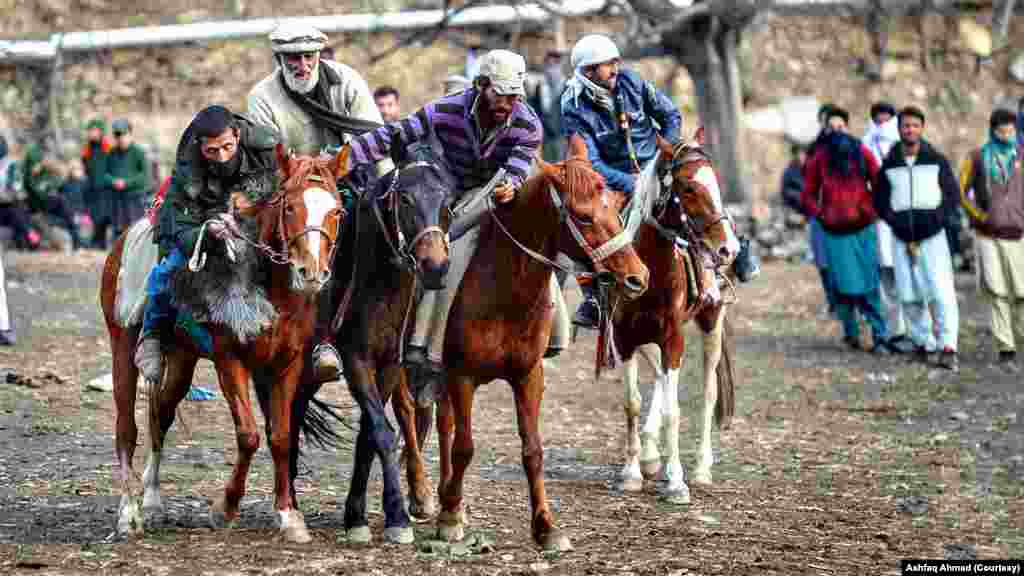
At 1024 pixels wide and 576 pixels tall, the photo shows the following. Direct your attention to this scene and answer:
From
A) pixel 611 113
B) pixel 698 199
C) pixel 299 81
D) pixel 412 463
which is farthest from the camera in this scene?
pixel 611 113

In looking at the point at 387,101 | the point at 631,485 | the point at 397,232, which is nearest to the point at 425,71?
the point at 387,101

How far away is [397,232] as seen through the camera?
8164mm

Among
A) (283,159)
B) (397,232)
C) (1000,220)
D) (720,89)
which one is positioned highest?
(720,89)

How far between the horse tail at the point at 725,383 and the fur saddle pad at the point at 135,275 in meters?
4.18

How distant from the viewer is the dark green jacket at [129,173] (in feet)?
82.1

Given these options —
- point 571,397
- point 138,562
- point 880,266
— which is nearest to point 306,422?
point 138,562

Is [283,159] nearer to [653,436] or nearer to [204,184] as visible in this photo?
[204,184]

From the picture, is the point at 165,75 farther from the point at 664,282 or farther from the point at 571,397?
the point at 664,282

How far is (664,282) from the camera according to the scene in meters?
10.2

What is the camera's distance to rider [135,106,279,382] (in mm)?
8141

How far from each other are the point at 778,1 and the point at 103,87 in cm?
1190

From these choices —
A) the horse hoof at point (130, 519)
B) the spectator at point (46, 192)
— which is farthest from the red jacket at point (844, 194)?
the spectator at point (46, 192)

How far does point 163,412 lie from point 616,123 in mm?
3471

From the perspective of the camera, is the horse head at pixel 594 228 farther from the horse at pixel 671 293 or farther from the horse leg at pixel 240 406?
the horse at pixel 671 293
